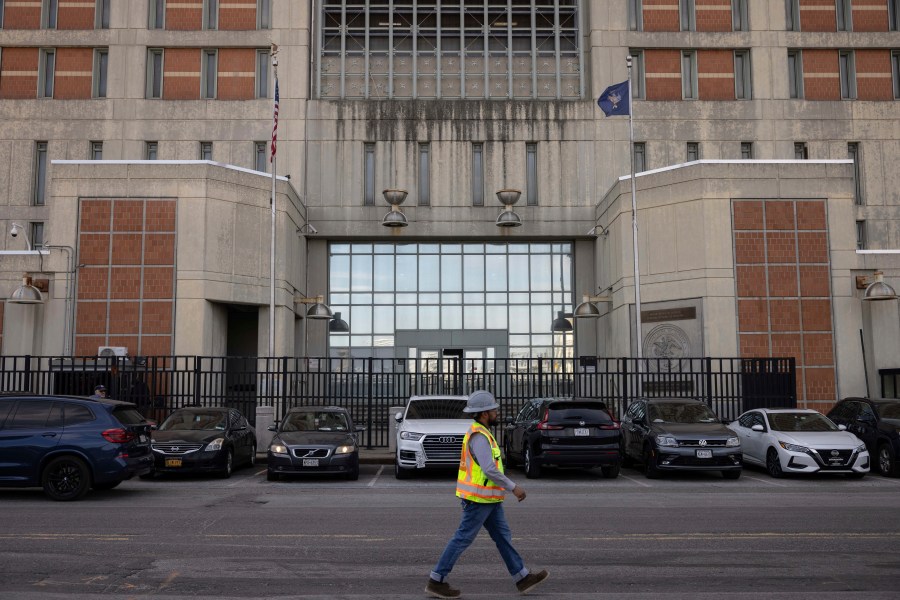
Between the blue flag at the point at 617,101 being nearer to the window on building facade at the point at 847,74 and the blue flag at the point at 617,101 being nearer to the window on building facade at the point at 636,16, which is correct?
the window on building facade at the point at 636,16

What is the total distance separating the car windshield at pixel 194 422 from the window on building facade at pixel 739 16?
96.2 ft

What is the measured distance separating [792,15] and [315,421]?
30346 millimetres

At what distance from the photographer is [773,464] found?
17.6 metres

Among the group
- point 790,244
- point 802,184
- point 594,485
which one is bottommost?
point 594,485

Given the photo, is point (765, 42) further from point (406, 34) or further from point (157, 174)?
point (157, 174)

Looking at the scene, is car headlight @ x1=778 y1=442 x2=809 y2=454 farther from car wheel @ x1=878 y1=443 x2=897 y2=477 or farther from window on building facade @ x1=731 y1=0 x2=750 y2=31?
window on building facade @ x1=731 y1=0 x2=750 y2=31

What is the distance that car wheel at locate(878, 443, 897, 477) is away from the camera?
17672 millimetres

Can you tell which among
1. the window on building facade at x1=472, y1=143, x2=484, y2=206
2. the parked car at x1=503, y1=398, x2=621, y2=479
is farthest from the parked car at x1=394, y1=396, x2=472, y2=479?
the window on building facade at x1=472, y1=143, x2=484, y2=206

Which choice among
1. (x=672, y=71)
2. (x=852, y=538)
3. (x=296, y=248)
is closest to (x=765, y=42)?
(x=672, y=71)

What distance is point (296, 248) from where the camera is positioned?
110 feet

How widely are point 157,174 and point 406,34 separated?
14088mm

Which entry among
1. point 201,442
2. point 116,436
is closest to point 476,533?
point 116,436

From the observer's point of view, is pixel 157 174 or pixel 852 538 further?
pixel 157 174

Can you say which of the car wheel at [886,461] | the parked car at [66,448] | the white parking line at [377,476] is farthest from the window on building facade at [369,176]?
the parked car at [66,448]
